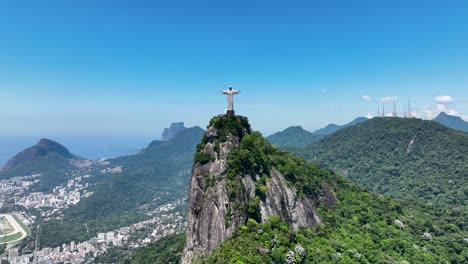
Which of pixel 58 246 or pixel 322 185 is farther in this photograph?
pixel 58 246

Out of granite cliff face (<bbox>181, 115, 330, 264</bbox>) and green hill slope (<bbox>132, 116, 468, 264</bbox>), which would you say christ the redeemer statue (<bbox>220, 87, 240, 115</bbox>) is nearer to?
granite cliff face (<bbox>181, 115, 330, 264</bbox>)

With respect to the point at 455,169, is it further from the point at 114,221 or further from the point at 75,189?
the point at 75,189

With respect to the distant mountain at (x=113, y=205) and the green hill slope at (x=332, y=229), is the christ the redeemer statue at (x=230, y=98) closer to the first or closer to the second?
the green hill slope at (x=332, y=229)

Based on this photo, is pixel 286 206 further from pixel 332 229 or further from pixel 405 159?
pixel 405 159

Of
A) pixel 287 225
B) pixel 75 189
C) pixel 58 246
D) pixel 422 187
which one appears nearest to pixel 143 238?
pixel 58 246

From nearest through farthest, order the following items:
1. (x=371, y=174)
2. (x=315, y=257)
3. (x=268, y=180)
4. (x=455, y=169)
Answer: (x=315, y=257) → (x=268, y=180) → (x=455, y=169) → (x=371, y=174)

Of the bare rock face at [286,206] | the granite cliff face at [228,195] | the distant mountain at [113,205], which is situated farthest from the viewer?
the distant mountain at [113,205]

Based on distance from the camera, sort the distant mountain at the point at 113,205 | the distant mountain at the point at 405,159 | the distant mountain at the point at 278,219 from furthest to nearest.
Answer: the distant mountain at the point at 113,205 < the distant mountain at the point at 405,159 < the distant mountain at the point at 278,219

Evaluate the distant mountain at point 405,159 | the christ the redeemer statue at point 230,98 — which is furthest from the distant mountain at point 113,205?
the christ the redeemer statue at point 230,98
